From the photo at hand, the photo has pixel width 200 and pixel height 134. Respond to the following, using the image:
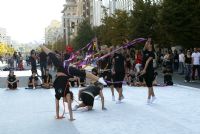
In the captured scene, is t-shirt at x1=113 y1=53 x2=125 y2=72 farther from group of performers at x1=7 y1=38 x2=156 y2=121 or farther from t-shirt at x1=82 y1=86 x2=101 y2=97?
t-shirt at x1=82 y1=86 x2=101 y2=97

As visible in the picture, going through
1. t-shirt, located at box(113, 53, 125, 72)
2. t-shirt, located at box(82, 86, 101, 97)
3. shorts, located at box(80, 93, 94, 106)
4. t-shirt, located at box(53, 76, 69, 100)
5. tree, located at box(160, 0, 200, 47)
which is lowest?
shorts, located at box(80, 93, 94, 106)

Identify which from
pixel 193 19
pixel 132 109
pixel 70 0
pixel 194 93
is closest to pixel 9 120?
pixel 132 109

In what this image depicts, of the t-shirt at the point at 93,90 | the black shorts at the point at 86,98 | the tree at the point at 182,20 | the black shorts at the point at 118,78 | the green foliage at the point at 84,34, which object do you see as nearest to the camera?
the black shorts at the point at 86,98

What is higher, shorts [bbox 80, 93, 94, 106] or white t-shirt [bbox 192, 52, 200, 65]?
white t-shirt [bbox 192, 52, 200, 65]

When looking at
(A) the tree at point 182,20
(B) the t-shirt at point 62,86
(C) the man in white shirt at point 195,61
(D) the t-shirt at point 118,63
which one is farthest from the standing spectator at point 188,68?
(B) the t-shirt at point 62,86

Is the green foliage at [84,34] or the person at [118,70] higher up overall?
the green foliage at [84,34]

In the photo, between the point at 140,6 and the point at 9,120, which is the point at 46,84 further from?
the point at 140,6

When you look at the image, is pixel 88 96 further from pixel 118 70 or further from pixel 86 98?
pixel 118 70

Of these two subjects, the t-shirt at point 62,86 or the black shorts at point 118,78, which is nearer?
the t-shirt at point 62,86

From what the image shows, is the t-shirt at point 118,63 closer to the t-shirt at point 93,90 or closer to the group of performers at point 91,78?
the group of performers at point 91,78

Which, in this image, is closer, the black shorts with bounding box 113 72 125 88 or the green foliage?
the black shorts with bounding box 113 72 125 88

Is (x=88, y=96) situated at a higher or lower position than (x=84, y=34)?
lower

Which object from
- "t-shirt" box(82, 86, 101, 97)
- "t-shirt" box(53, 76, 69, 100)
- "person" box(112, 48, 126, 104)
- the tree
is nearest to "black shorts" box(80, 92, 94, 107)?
"t-shirt" box(82, 86, 101, 97)

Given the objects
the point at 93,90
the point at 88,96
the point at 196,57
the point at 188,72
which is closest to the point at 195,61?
the point at 196,57
